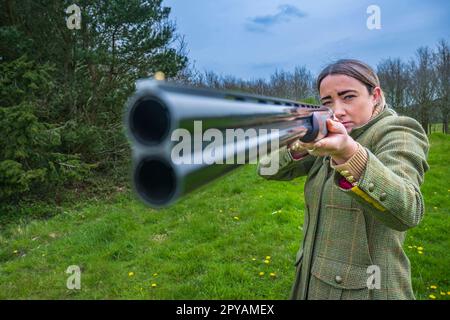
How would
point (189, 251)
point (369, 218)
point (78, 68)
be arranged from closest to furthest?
point (369, 218), point (189, 251), point (78, 68)

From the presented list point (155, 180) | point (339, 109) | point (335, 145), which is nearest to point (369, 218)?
point (339, 109)

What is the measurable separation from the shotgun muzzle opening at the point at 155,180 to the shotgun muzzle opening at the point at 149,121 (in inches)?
2.1

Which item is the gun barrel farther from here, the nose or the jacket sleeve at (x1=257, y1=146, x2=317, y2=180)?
the jacket sleeve at (x1=257, y1=146, x2=317, y2=180)

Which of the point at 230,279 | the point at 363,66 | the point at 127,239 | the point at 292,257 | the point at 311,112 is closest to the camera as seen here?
the point at 311,112

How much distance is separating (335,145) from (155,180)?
0.91 m

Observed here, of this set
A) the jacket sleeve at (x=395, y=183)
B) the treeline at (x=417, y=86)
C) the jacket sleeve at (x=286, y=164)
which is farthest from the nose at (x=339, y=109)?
the treeline at (x=417, y=86)

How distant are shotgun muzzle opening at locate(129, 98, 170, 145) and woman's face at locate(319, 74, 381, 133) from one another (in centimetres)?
143

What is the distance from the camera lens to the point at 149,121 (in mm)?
903

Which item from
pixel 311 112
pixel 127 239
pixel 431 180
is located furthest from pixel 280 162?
pixel 431 180

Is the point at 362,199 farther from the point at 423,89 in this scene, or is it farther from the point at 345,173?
the point at 423,89

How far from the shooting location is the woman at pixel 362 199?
5.49ft

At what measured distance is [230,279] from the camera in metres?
5.29

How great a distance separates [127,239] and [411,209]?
6.11 meters
